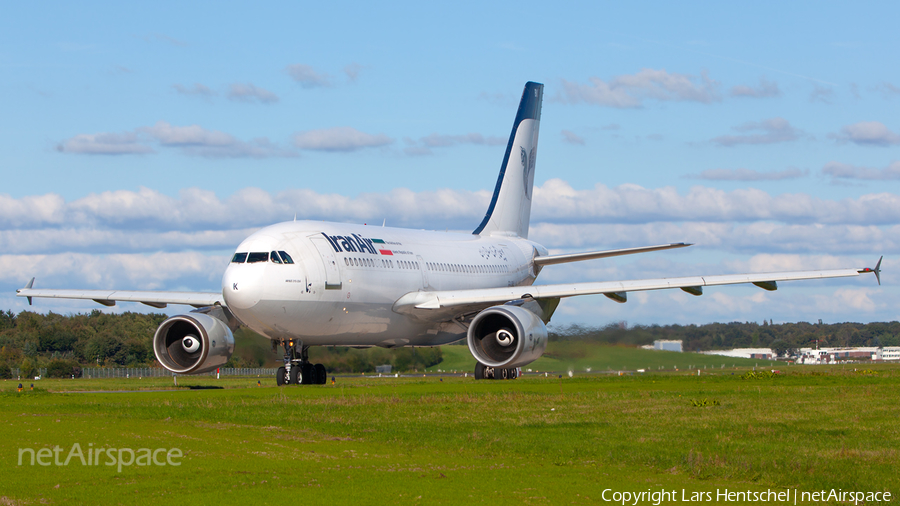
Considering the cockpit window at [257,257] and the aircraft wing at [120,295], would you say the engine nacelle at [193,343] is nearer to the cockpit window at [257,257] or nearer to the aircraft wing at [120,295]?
the aircraft wing at [120,295]

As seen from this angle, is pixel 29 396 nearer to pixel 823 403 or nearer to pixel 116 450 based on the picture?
pixel 116 450

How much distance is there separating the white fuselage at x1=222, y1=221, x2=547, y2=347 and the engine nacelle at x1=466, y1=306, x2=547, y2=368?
2854 millimetres

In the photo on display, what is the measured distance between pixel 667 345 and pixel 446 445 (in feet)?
66.8

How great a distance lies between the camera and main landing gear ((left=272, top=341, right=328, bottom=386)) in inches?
1056

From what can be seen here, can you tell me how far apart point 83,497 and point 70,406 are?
9898 millimetres

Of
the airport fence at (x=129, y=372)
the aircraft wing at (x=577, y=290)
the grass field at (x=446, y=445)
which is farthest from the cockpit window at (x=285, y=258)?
the airport fence at (x=129, y=372)

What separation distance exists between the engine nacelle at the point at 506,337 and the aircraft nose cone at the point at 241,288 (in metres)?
6.63

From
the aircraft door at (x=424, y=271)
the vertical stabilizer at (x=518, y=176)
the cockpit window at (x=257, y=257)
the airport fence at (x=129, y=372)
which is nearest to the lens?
the cockpit window at (x=257, y=257)

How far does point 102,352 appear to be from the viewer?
2156 inches

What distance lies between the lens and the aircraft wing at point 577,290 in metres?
28.6

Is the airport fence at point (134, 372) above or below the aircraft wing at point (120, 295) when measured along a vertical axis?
below

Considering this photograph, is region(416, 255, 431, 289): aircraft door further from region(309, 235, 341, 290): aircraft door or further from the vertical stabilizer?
the vertical stabilizer

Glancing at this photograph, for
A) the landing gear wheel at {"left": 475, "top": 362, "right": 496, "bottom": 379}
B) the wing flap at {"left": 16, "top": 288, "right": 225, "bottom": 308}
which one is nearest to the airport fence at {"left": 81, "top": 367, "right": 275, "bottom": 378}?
the wing flap at {"left": 16, "top": 288, "right": 225, "bottom": 308}

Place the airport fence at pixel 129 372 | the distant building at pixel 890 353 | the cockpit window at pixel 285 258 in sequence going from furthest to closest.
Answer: the distant building at pixel 890 353, the airport fence at pixel 129 372, the cockpit window at pixel 285 258
